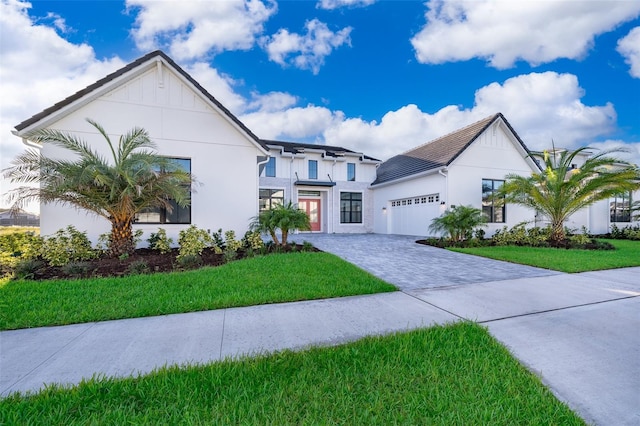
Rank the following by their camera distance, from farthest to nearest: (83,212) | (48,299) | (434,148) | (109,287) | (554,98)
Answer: (434,148) < (554,98) < (83,212) < (109,287) < (48,299)

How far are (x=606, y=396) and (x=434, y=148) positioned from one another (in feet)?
54.5

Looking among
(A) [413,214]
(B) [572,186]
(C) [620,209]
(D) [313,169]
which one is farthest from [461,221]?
(C) [620,209]

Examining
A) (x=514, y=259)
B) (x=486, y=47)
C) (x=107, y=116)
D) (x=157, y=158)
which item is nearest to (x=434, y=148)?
(x=486, y=47)

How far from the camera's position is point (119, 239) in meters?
→ 7.99

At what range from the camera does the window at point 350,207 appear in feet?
63.2

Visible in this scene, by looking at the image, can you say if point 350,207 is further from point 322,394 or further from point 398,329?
point 322,394

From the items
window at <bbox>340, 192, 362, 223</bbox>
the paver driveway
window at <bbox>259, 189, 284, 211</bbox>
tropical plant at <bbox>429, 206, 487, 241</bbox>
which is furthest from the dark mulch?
window at <bbox>340, 192, 362, 223</bbox>

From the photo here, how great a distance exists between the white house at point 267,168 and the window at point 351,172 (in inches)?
2.8

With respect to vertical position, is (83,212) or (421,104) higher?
(421,104)

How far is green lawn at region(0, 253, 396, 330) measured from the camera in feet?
13.3

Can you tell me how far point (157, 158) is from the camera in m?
7.94

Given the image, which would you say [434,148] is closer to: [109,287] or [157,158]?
[157,158]

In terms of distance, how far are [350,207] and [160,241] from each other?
1302 cm

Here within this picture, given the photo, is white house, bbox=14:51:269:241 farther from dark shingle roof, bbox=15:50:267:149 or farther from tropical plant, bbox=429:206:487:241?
tropical plant, bbox=429:206:487:241
